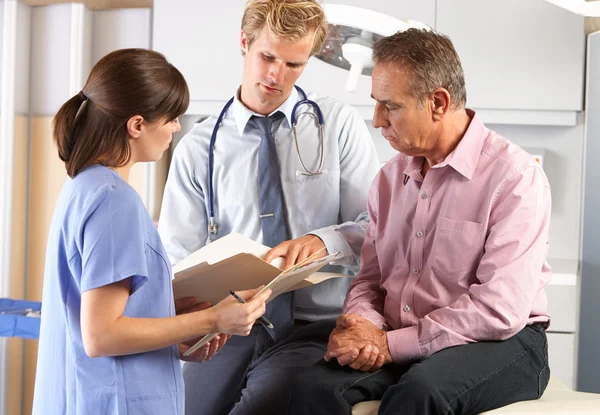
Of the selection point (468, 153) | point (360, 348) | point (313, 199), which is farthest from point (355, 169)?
point (360, 348)

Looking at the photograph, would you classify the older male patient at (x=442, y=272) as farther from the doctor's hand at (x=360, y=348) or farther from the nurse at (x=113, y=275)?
the nurse at (x=113, y=275)

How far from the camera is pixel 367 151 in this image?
6.16ft

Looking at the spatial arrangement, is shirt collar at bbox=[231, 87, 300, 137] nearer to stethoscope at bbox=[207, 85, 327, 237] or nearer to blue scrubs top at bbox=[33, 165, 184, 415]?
stethoscope at bbox=[207, 85, 327, 237]

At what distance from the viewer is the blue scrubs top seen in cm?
115

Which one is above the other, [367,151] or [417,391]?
[367,151]

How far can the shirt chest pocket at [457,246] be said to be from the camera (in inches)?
56.8

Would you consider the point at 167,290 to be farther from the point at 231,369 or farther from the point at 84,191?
the point at 231,369

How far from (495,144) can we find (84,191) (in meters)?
0.83

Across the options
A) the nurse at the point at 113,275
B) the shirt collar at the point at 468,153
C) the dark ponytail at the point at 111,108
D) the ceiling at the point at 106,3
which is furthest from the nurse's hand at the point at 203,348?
the ceiling at the point at 106,3

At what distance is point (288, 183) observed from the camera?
1.82 meters

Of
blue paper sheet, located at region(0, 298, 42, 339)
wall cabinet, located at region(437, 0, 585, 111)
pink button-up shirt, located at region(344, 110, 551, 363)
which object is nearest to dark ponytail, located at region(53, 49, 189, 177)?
pink button-up shirt, located at region(344, 110, 551, 363)

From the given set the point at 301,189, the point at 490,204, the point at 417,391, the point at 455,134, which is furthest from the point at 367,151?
the point at 417,391

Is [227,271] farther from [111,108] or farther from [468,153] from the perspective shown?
[468,153]

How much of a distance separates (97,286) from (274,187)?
73 centimetres
